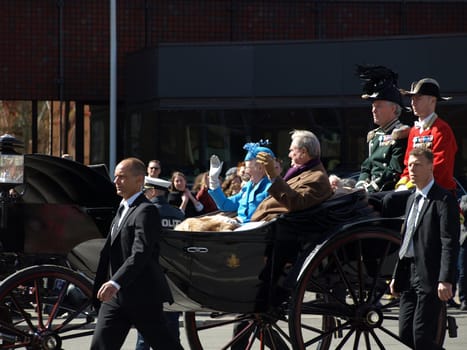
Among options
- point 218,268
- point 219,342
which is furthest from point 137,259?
point 219,342

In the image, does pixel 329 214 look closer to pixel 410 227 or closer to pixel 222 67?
pixel 410 227

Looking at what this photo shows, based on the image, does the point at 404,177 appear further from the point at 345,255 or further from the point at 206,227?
the point at 206,227

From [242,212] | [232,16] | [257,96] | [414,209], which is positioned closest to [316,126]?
[257,96]

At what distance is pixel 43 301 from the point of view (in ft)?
24.9

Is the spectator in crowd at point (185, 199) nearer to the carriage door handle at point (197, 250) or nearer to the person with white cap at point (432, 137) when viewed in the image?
the person with white cap at point (432, 137)

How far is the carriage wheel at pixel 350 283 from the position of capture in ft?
24.7

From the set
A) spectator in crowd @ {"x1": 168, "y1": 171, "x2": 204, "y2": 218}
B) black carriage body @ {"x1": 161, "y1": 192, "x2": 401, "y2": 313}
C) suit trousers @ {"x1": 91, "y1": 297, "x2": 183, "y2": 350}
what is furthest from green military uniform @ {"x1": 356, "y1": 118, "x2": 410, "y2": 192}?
spectator in crowd @ {"x1": 168, "y1": 171, "x2": 204, "y2": 218}

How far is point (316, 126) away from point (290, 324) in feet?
51.2

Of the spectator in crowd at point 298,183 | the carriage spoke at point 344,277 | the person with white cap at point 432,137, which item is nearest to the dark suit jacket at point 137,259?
the spectator in crowd at point 298,183

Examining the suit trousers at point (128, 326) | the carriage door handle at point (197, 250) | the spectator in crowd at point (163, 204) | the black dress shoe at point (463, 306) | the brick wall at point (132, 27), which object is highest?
the brick wall at point (132, 27)

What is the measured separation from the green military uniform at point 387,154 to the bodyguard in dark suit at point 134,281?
219 centimetres

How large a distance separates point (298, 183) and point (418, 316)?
Answer: 131 cm

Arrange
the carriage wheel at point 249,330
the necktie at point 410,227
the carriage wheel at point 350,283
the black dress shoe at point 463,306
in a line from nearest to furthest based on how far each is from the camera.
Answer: the necktie at point 410,227
the carriage wheel at point 350,283
the carriage wheel at point 249,330
the black dress shoe at point 463,306

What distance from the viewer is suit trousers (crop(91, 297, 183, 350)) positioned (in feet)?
22.4
